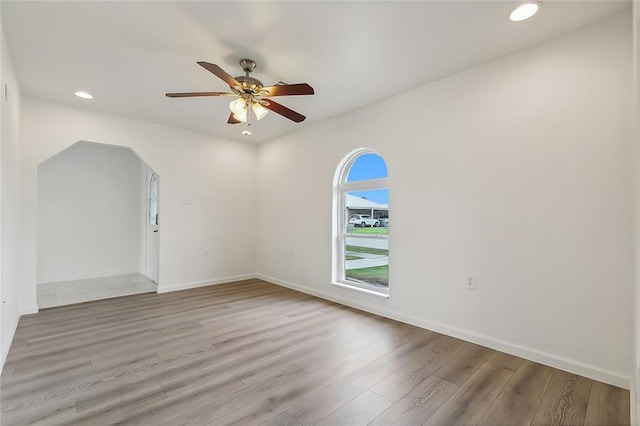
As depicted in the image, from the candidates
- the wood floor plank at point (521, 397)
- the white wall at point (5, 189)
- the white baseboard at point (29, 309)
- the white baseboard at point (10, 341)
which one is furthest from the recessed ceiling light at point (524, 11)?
the white baseboard at point (29, 309)

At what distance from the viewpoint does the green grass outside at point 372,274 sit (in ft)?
12.4

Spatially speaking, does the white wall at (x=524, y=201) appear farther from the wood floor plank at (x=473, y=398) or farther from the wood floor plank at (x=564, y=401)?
the wood floor plank at (x=473, y=398)

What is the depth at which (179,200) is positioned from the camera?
190 inches

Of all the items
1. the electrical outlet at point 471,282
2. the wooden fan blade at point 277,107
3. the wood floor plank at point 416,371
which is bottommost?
the wood floor plank at point 416,371

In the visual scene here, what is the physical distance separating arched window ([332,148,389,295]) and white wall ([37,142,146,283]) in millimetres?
4191

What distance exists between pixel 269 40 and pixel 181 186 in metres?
3.25

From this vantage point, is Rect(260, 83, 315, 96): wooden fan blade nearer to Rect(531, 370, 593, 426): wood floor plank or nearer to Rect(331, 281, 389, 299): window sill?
Rect(331, 281, 389, 299): window sill

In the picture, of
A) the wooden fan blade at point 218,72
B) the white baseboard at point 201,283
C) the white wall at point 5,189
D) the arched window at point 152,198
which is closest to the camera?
the wooden fan blade at point 218,72

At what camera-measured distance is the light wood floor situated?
1768mm

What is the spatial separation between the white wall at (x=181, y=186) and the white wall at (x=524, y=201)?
2.83 metres

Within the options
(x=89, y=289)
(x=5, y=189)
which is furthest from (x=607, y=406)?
(x=89, y=289)

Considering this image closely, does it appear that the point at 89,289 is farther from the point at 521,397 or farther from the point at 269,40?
the point at 521,397

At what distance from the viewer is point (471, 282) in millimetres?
2820

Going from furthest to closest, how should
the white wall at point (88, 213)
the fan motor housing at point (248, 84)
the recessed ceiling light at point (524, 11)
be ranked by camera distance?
the white wall at point (88, 213) < the fan motor housing at point (248, 84) < the recessed ceiling light at point (524, 11)
